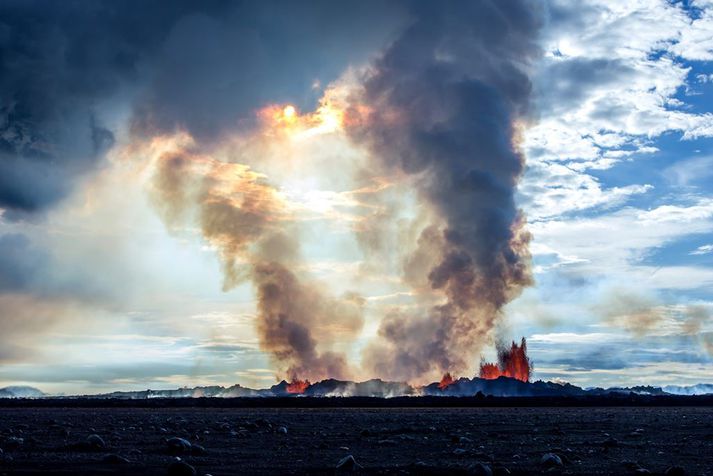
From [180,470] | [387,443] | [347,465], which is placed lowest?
[387,443]

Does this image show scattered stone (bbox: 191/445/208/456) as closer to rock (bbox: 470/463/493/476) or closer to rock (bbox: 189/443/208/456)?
rock (bbox: 189/443/208/456)

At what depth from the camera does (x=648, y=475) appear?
52.3 ft

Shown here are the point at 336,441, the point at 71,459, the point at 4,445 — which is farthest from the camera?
the point at 336,441

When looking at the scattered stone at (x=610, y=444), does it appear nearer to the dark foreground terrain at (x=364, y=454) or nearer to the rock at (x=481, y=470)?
the dark foreground terrain at (x=364, y=454)

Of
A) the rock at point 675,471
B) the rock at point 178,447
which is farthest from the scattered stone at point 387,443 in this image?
the rock at point 675,471

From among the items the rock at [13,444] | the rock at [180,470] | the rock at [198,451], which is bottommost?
the rock at [198,451]

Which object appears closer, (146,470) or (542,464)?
(146,470)

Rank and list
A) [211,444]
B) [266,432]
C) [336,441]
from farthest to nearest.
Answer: [266,432], [336,441], [211,444]

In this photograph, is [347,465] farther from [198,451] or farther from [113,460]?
[198,451]

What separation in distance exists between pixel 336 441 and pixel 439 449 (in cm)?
505

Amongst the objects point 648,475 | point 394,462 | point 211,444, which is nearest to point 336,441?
point 211,444

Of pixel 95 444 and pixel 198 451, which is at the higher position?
pixel 95 444

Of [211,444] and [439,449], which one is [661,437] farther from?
[211,444]

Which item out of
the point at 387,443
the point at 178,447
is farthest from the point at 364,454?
the point at 178,447
